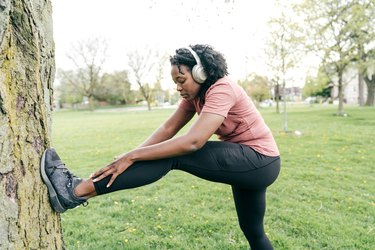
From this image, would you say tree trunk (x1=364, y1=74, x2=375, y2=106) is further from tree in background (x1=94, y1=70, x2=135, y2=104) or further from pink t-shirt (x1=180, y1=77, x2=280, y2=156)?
tree in background (x1=94, y1=70, x2=135, y2=104)

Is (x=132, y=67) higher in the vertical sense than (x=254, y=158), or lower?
higher

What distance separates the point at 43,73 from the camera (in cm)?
236

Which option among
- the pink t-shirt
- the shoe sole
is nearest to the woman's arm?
the pink t-shirt

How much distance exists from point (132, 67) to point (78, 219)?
56.1 meters

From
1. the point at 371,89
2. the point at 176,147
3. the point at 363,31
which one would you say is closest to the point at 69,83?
the point at 371,89

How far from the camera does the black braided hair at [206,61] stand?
8.21ft

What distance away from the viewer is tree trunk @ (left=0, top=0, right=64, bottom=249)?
197cm

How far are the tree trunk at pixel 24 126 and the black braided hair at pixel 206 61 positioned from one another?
0.90m

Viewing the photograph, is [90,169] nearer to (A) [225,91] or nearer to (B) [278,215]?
(B) [278,215]

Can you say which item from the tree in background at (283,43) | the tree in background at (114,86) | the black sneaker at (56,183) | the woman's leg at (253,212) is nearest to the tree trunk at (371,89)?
the tree in background at (283,43)

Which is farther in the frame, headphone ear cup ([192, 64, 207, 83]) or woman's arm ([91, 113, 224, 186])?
headphone ear cup ([192, 64, 207, 83])

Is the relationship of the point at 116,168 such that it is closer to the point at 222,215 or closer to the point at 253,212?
the point at 253,212

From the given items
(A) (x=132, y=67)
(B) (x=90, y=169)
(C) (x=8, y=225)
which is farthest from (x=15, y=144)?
(A) (x=132, y=67)

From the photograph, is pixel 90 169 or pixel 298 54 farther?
pixel 298 54
